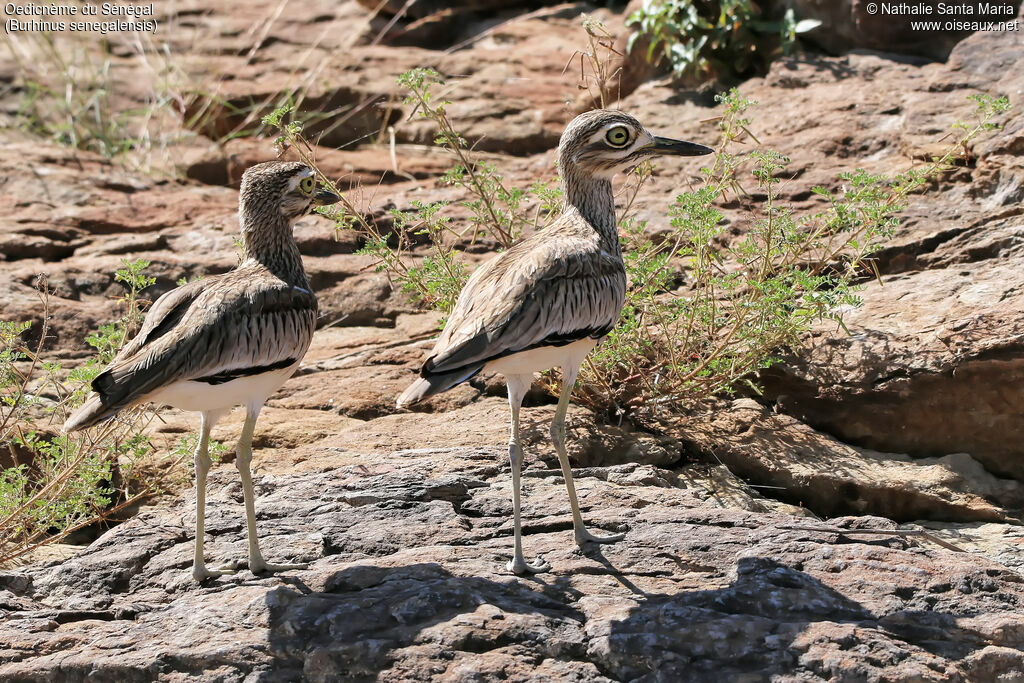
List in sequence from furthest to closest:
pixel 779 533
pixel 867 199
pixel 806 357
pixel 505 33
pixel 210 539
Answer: pixel 505 33, pixel 806 357, pixel 867 199, pixel 210 539, pixel 779 533

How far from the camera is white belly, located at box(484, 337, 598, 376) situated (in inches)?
189

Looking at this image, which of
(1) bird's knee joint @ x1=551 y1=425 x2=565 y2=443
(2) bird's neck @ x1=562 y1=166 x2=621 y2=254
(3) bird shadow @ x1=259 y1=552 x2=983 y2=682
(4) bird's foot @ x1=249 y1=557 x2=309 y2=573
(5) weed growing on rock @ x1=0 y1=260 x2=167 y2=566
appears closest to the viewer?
(3) bird shadow @ x1=259 y1=552 x2=983 y2=682

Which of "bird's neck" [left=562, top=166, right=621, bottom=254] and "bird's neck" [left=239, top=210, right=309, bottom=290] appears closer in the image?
"bird's neck" [left=239, top=210, right=309, bottom=290]

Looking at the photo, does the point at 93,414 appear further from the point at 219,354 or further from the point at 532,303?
the point at 532,303

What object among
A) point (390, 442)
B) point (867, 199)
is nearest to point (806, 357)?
point (867, 199)

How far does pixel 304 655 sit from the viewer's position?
4.18 meters

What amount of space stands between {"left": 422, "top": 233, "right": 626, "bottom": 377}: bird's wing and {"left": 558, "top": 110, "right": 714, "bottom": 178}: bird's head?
1.49ft

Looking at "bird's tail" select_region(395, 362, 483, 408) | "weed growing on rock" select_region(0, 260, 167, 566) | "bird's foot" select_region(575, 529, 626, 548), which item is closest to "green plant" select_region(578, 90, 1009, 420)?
"bird's foot" select_region(575, 529, 626, 548)

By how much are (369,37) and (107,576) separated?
8.98m

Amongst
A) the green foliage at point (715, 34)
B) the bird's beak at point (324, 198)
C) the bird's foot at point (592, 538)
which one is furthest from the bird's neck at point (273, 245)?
the green foliage at point (715, 34)

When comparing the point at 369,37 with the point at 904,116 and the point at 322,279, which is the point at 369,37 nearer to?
the point at 322,279

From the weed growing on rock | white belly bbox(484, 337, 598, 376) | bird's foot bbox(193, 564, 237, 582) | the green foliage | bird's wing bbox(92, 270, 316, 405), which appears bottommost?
bird's foot bbox(193, 564, 237, 582)

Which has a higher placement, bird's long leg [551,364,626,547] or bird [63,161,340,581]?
bird [63,161,340,581]

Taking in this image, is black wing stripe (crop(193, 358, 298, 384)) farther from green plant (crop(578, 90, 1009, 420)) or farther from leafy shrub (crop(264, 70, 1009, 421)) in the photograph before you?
green plant (crop(578, 90, 1009, 420))
